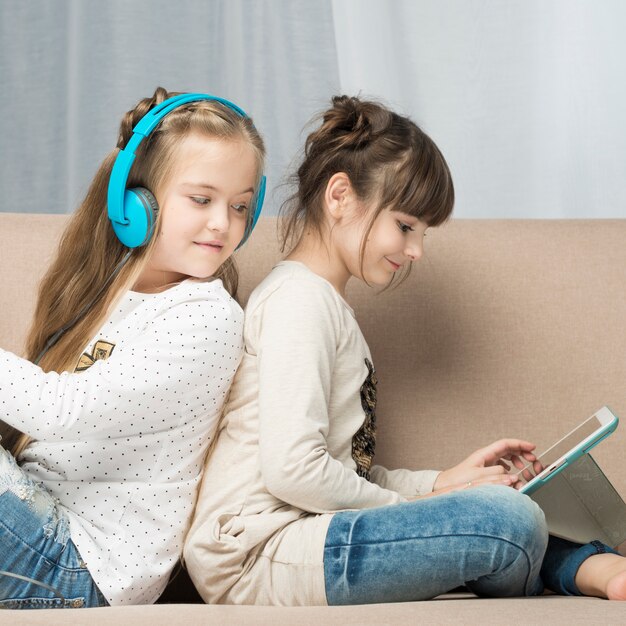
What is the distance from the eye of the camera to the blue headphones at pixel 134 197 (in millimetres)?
1182

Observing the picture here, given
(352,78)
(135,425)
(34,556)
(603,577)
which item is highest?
(352,78)

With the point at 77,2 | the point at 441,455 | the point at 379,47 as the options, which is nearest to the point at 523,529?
the point at 441,455

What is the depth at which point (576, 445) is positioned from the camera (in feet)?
3.67

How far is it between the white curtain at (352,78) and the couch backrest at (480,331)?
22.7 inches

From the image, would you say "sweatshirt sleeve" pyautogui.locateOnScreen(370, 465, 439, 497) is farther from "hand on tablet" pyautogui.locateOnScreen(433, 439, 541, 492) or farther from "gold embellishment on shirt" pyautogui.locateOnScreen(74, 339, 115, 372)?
"gold embellishment on shirt" pyautogui.locateOnScreen(74, 339, 115, 372)

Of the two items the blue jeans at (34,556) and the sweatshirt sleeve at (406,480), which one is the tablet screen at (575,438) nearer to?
the sweatshirt sleeve at (406,480)

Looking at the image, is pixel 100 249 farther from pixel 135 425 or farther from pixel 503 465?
pixel 503 465

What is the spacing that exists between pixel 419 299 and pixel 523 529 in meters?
0.53

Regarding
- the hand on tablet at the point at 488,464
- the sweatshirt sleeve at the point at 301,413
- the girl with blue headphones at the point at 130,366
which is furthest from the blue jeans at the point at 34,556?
the hand on tablet at the point at 488,464

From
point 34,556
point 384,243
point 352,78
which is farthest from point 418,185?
point 352,78

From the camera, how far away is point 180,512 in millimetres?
1146

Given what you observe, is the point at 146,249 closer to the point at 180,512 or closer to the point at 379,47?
the point at 180,512

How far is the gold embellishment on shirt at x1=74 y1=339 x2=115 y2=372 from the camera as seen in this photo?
118 cm

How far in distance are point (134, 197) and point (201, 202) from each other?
0.28ft
